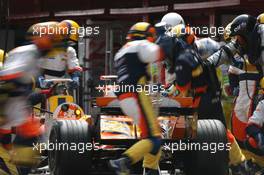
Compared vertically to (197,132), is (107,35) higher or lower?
higher

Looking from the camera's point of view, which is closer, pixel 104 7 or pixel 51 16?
pixel 104 7

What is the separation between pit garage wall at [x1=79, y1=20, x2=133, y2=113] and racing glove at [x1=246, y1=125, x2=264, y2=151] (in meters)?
8.54

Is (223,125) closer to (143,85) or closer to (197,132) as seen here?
(197,132)

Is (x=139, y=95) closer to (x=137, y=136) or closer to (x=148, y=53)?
(x=148, y=53)

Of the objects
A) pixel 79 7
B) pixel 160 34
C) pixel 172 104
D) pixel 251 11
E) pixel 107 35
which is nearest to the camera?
pixel 172 104

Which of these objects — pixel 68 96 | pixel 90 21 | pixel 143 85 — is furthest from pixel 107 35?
pixel 143 85

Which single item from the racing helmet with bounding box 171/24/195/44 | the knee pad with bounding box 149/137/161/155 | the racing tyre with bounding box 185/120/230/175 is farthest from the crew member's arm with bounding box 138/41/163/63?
the racing helmet with bounding box 171/24/195/44

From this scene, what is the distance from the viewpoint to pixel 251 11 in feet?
59.6

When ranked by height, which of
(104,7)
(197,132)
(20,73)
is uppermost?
(104,7)

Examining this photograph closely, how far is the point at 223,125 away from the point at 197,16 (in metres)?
8.49

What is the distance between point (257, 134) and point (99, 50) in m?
10.2

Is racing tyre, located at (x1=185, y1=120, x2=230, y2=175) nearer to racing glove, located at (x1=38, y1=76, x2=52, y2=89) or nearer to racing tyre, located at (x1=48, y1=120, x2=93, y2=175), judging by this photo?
racing tyre, located at (x1=48, y1=120, x2=93, y2=175)

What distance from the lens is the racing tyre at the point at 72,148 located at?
1036cm

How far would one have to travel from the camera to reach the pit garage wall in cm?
1956
